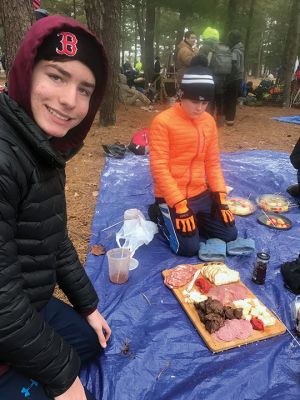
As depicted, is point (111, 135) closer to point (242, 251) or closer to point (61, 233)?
point (242, 251)

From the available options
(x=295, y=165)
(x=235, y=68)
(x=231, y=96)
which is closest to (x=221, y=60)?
(x=235, y=68)

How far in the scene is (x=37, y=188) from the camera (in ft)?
4.40

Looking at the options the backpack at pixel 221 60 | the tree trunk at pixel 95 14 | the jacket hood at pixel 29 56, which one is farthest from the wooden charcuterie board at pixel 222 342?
the backpack at pixel 221 60

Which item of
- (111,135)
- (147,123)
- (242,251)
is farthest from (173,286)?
(147,123)

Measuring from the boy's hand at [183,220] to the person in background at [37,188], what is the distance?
1.55m

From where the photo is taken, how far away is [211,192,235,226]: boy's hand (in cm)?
318

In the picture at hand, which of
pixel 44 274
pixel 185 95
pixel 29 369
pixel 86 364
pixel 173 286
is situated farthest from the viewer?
pixel 185 95

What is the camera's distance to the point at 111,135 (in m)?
6.95

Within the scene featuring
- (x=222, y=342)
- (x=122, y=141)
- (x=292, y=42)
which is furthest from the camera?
(x=292, y=42)

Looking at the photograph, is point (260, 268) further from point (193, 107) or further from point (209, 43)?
point (209, 43)

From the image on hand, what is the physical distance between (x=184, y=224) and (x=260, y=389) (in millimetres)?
1424

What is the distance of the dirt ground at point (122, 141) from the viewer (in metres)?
3.79

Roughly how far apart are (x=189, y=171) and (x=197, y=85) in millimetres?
800

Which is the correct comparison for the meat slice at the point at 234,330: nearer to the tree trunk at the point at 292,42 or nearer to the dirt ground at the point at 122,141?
the dirt ground at the point at 122,141
